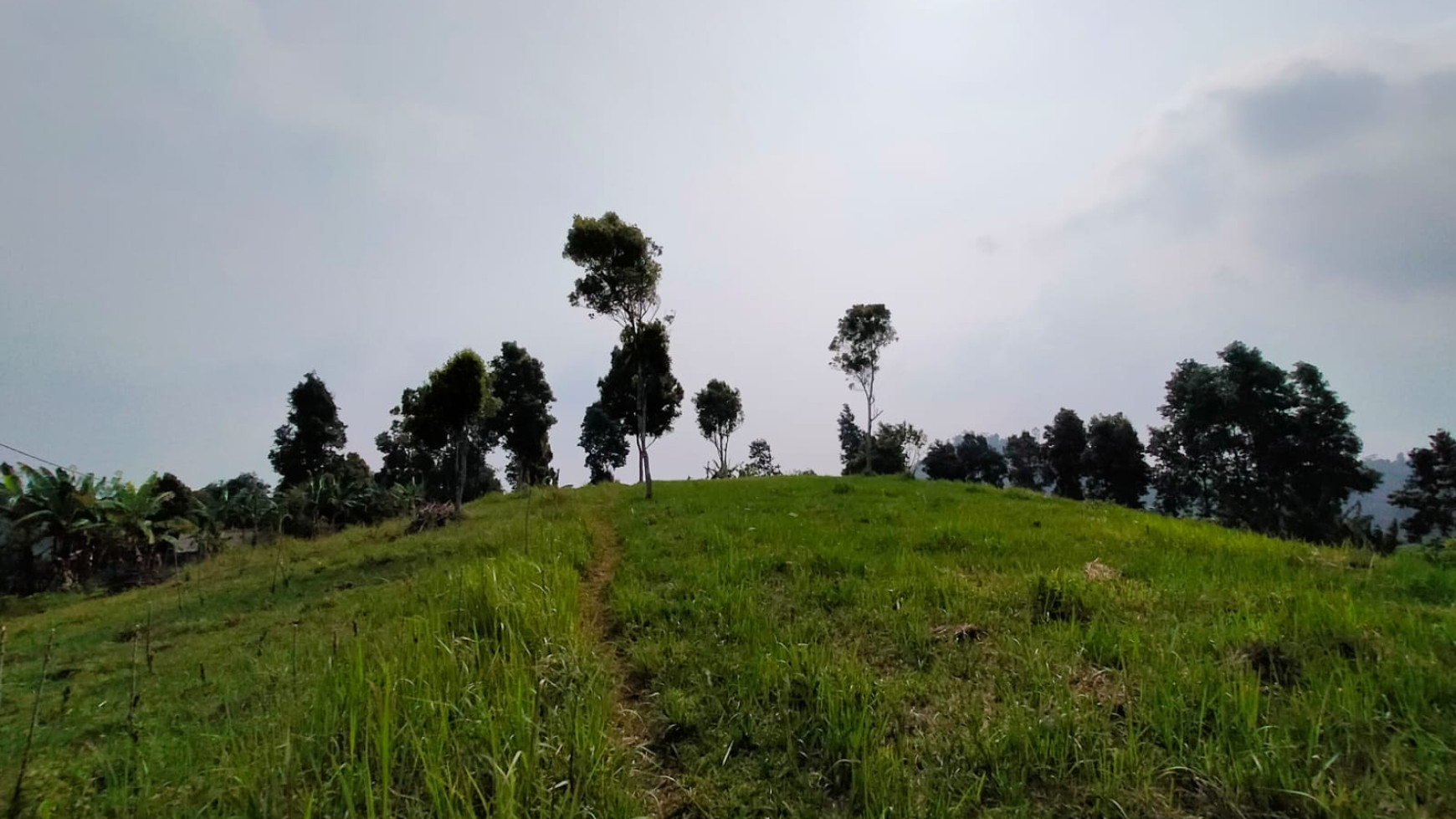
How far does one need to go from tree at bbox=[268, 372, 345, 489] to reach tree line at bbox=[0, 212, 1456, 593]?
134 mm

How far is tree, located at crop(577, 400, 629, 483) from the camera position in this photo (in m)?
64.5

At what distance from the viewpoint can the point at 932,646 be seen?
5.26m

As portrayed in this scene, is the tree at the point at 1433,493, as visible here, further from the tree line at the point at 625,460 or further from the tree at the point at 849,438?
the tree at the point at 849,438

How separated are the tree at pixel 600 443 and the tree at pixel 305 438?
76.0ft

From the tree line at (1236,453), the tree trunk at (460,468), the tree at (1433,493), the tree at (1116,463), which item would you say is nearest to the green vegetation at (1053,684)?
the tree trunk at (460,468)

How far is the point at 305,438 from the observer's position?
49094 mm

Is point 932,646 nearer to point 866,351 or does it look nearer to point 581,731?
point 581,731

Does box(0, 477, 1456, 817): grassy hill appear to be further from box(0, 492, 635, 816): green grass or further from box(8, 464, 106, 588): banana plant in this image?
box(8, 464, 106, 588): banana plant

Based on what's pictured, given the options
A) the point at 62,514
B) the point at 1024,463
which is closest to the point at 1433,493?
the point at 1024,463

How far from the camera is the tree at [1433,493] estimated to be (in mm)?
35594

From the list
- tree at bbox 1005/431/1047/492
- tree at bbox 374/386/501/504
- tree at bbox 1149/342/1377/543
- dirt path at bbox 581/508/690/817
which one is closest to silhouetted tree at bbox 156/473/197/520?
tree at bbox 374/386/501/504

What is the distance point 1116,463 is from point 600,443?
4829 centimetres

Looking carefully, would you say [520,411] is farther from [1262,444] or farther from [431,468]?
[1262,444]

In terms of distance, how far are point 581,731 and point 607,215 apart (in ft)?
70.2
